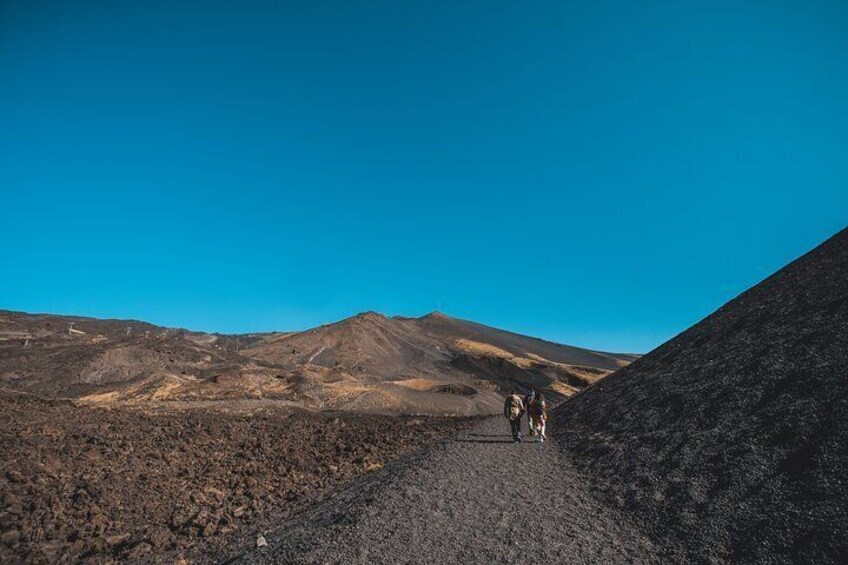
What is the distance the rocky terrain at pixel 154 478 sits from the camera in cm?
1134

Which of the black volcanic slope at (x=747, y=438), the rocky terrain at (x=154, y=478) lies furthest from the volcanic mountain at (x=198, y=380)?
the black volcanic slope at (x=747, y=438)

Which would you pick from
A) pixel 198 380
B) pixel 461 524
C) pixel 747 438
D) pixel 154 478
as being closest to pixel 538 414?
pixel 747 438

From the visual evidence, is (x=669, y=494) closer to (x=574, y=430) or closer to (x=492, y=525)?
(x=492, y=525)

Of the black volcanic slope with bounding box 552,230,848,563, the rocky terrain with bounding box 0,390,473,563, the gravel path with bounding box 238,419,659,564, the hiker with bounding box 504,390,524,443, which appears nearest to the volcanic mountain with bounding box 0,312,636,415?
the rocky terrain with bounding box 0,390,473,563

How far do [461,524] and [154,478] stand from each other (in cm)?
1344

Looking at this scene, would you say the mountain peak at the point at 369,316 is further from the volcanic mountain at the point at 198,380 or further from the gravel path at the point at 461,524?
the gravel path at the point at 461,524

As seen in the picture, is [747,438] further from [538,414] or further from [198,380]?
[198,380]

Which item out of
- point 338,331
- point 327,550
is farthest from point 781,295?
point 338,331

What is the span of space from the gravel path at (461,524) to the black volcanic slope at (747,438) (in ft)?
3.80

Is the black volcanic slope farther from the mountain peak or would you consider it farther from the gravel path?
the mountain peak

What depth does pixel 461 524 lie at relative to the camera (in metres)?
9.54

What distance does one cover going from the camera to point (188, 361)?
54344mm

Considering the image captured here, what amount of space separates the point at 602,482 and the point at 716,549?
4.93 meters

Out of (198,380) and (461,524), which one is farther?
(198,380)
